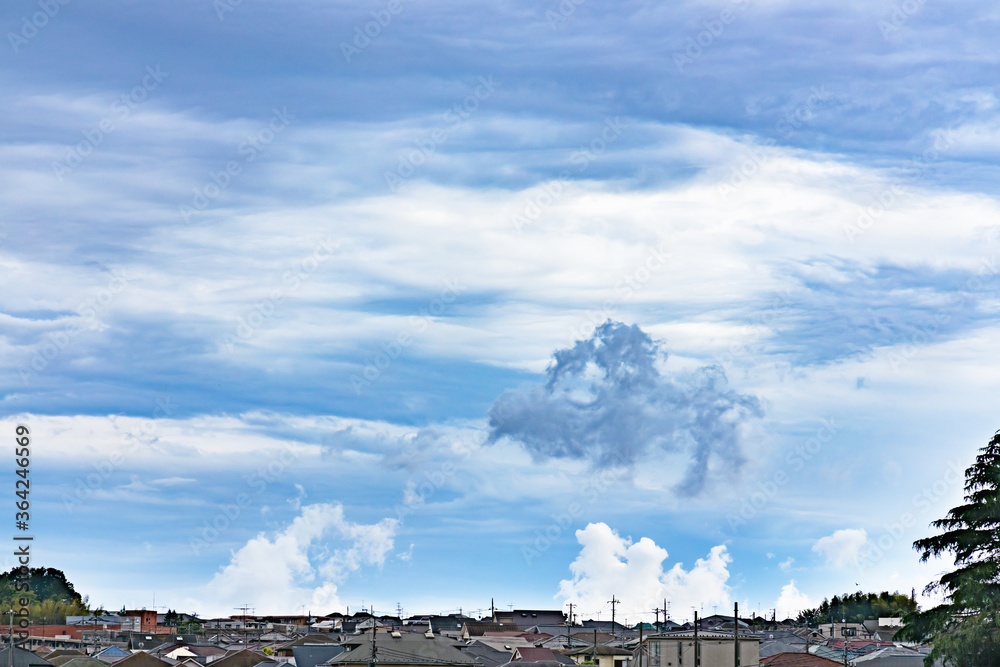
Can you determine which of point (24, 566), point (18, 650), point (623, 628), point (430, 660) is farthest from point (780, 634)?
point (24, 566)

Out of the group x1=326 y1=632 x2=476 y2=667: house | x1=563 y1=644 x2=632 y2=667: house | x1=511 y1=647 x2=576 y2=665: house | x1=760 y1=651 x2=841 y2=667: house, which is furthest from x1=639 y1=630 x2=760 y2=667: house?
x1=563 y1=644 x2=632 y2=667: house

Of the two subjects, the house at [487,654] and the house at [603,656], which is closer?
the house at [487,654]

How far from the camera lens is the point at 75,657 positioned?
93.6m

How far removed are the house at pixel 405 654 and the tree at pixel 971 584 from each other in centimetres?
3901

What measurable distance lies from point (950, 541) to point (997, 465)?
402cm

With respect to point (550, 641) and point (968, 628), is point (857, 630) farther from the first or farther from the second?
point (968, 628)

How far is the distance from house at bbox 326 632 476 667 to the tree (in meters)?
39.0

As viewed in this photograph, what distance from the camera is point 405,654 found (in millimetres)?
83062

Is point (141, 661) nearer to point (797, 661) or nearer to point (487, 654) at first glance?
point (487, 654)

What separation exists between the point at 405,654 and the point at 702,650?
850 inches

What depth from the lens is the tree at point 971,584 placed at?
155 feet

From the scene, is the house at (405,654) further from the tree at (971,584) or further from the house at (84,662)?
the tree at (971,584)

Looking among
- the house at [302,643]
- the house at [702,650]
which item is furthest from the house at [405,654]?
the house at [302,643]

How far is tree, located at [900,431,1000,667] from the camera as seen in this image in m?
47.3
